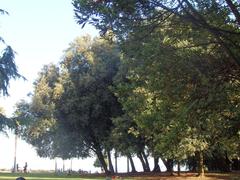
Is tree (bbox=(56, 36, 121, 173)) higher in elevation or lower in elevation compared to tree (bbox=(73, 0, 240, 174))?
higher

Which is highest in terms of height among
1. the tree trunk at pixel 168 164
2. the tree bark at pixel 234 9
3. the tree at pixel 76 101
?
the tree at pixel 76 101

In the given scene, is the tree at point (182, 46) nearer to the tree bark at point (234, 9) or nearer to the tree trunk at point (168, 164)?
the tree bark at point (234, 9)

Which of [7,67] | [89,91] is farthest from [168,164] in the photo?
[7,67]

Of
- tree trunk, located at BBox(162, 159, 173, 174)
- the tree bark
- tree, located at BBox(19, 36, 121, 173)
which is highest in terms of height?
tree, located at BBox(19, 36, 121, 173)

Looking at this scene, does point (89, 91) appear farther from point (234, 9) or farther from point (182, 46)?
point (234, 9)

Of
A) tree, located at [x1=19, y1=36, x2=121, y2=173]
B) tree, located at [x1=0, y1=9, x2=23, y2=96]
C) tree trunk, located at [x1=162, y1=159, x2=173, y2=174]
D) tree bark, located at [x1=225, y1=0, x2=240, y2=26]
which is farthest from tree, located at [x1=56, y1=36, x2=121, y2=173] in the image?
tree bark, located at [x1=225, y1=0, x2=240, y2=26]

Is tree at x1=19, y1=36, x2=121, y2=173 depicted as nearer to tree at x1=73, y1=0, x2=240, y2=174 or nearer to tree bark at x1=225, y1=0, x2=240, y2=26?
tree at x1=73, y1=0, x2=240, y2=174

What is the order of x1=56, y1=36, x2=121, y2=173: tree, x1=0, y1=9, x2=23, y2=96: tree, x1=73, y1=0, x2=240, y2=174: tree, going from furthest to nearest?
x1=56, y1=36, x2=121, y2=173: tree → x1=0, y1=9, x2=23, y2=96: tree → x1=73, y1=0, x2=240, y2=174: tree

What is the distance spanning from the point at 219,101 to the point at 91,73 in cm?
3606

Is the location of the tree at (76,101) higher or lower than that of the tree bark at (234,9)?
higher

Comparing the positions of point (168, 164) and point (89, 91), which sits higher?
point (89, 91)

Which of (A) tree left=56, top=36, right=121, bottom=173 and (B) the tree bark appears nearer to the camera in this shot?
(B) the tree bark

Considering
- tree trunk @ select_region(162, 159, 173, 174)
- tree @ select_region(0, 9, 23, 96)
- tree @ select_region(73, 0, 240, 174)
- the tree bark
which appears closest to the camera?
the tree bark

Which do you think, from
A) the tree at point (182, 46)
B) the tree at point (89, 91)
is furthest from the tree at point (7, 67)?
the tree at point (89, 91)
